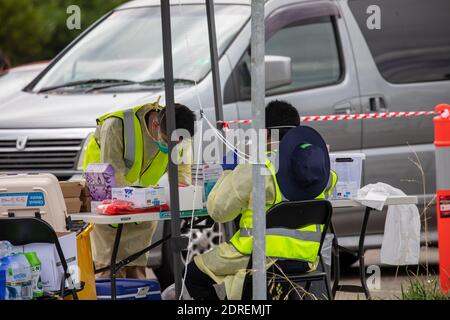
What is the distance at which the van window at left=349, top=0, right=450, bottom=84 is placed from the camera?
9797 millimetres

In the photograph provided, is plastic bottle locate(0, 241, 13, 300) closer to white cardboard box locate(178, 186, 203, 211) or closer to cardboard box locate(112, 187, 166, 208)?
cardboard box locate(112, 187, 166, 208)

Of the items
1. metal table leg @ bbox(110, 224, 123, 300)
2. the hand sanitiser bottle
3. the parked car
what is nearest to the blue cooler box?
metal table leg @ bbox(110, 224, 123, 300)

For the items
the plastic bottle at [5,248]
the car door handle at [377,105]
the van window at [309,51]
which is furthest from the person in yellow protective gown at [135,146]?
the car door handle at [377,105]

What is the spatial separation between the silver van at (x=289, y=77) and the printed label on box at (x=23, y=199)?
8.13 feet

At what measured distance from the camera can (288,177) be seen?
20.9 ft

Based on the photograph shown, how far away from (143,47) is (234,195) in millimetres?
3580

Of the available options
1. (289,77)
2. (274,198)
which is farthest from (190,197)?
(289,77)

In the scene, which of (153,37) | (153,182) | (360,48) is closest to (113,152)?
(153,182)

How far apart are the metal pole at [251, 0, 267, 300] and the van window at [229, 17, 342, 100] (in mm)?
3977

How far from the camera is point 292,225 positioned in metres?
6.39

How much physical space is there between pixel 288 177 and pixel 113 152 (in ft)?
4.82

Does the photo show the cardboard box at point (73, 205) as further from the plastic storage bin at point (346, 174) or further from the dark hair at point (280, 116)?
the plastic storage bin at point (346, 174)

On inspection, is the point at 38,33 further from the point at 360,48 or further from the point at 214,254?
the point at 214,254

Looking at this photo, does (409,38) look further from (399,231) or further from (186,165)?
(186,165)
